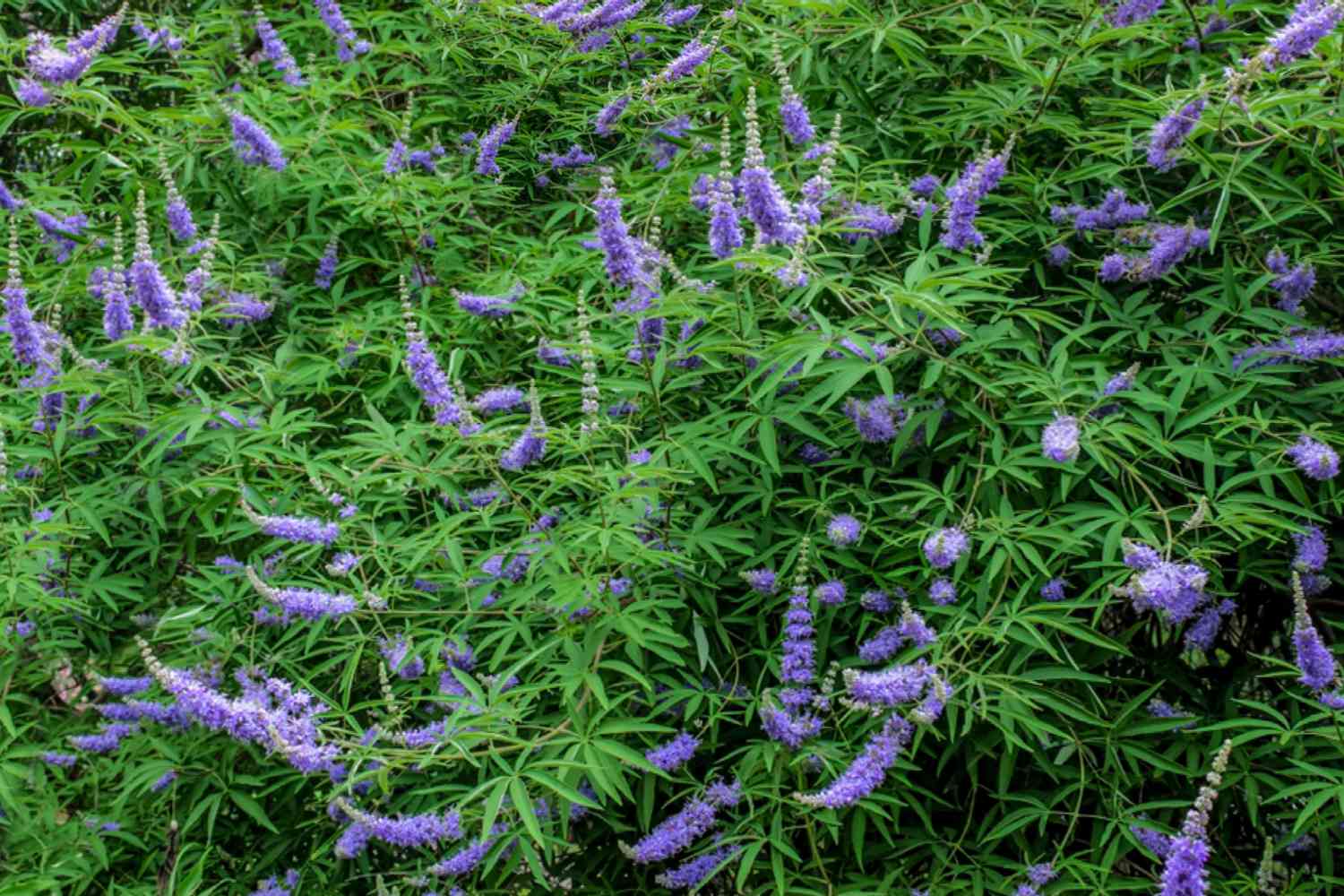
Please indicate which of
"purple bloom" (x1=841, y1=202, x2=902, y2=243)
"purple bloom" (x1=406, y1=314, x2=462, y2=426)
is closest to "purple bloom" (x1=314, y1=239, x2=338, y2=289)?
"purple bloom" (x1=406, y1=314, x2=462, y2=426)

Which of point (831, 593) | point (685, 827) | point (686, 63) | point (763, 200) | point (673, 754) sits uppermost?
point (763, 200)

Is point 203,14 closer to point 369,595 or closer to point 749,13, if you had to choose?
point 749,13

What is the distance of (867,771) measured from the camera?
3.16m

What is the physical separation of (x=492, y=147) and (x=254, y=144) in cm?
81

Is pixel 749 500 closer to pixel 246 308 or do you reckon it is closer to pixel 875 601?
pixel 875 601

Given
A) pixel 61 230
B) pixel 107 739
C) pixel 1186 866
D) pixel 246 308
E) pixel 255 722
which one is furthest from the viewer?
pixel 61 230

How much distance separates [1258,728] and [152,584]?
3.20 metres

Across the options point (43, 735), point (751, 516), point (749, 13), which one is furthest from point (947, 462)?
point (43, 735)

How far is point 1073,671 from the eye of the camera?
3293 millimetres

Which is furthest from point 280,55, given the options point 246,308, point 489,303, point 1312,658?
point 1312,658

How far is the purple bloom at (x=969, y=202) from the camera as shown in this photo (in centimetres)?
376

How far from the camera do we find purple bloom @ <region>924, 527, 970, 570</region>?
325 centimetres

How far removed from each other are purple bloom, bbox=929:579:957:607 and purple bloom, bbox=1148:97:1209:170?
1270mm

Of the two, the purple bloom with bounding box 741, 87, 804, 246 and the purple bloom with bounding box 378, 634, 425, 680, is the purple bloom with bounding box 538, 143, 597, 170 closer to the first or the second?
the purple bloom with bounding box 741, 87, 804, 246
